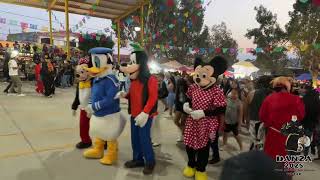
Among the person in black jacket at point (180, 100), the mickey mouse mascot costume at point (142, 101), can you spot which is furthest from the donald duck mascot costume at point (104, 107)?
the person in black jacket at point (180, 100)

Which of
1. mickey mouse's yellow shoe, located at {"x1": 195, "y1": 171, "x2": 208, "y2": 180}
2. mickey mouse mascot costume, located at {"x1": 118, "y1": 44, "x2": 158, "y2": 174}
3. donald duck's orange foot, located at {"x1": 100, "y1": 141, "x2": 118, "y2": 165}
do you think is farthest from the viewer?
donald duck's orange foot, located at {"x1": 100, "y1": 141, "x2": 118, "y2": 165}

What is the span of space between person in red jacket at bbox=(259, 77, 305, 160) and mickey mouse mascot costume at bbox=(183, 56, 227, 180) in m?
0.62

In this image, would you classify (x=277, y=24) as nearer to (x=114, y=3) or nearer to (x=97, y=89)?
(x=114, y=3)

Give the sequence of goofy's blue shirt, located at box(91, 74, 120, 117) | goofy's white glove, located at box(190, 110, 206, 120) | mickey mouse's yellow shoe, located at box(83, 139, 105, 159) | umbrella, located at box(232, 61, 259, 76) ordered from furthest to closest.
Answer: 1. umbrella, located at box(232, 61, 259, 76)
2. mickey mouse's yellow shoe, located at box(83, 139, 105, 159)
3. goofy's blue shirt, located at box(91, 74, 120, 117)
4. goofy's white glove, located at box(190, 110, 206, 120)

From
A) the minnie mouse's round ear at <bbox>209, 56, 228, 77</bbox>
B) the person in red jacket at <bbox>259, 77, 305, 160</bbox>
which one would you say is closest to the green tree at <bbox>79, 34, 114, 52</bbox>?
the minnie mouse's round ear at <bbox>209, 56, 228, 77</bbox>

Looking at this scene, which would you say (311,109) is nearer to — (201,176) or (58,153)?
(201,176)

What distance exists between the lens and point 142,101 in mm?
4594

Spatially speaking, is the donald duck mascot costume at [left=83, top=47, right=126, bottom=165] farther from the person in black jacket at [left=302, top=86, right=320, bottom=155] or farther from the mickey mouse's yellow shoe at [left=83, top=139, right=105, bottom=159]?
the person in black jacket at [left=302, top=86, right=320, bottom=155]

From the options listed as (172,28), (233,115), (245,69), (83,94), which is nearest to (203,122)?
(233,115)

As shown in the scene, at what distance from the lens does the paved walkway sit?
445 cm

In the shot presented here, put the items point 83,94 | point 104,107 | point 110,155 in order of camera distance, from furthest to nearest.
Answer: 1. point 83,94
2. point 110,155
3. point 104,107

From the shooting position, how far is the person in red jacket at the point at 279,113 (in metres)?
3.92

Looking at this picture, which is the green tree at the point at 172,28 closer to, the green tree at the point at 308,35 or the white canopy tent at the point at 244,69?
the white canopy tent at the point at 244,69

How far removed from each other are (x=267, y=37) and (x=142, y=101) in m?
29.1
